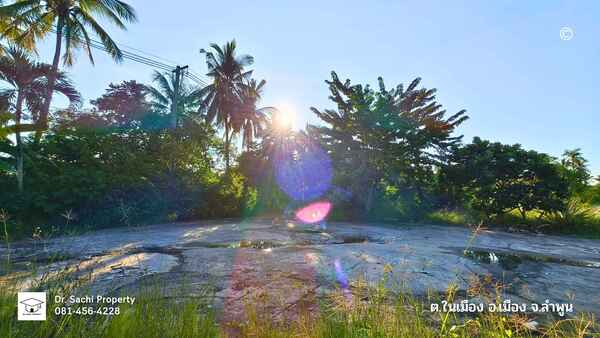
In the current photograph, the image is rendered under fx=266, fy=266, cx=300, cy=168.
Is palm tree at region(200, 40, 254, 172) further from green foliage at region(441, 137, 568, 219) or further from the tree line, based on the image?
green foliage at region(441, 137, 568, 219)

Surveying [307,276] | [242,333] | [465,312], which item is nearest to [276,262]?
[307,276]

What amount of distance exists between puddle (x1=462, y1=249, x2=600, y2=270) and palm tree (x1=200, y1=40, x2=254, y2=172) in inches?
624

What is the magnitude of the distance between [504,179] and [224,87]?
16647 mm

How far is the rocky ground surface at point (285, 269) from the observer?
257 cm

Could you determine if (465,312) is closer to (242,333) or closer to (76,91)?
(242,333)

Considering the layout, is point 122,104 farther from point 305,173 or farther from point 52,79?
point 305,173

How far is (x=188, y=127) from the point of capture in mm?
11977

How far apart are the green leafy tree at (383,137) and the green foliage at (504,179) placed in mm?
1014

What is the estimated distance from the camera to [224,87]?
18.4 metres

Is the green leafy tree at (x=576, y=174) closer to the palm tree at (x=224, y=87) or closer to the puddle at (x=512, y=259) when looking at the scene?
the puddle at (x=512, y=259)

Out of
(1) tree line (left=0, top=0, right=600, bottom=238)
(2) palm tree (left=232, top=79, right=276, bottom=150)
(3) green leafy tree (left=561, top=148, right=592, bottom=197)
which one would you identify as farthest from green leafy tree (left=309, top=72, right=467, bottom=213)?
(2) palm tree (left=232, top=79, right=276, bottom=150)

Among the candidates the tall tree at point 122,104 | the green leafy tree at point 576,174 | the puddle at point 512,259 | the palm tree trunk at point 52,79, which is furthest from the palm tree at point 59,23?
the green leafy tree at point 576,174

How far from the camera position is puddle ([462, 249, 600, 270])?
14.1ft

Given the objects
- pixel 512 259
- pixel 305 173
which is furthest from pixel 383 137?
pixel 512 259
